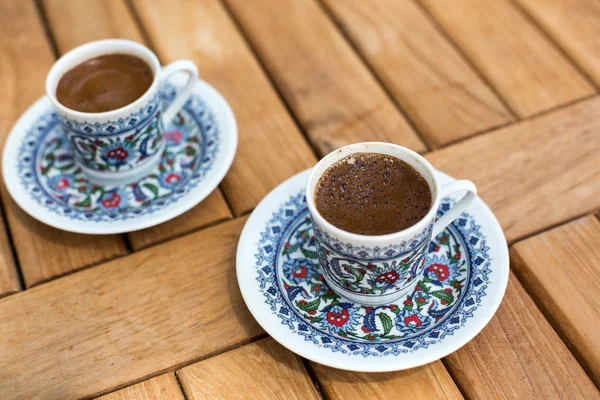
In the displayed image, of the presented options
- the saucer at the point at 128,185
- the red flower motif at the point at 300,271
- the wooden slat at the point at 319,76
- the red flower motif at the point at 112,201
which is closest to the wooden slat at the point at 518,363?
the red flower motif at the point at 300,271

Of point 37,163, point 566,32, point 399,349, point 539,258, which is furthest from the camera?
point 566,32

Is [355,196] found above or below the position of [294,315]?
above

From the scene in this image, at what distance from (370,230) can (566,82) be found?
2.01ft

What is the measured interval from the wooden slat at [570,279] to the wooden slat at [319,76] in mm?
271

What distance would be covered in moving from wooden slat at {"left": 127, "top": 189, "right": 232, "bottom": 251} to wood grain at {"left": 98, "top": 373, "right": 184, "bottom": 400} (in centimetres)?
23

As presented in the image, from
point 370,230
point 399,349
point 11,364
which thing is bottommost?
point 11,364

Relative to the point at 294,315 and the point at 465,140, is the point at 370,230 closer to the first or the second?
the point at 294,315

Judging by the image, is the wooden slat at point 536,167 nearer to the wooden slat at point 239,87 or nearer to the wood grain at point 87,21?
the wooden slat at point 239,87

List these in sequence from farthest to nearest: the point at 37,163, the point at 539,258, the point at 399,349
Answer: the point at 37,163 → the point at 539,258 → the point at 399,349

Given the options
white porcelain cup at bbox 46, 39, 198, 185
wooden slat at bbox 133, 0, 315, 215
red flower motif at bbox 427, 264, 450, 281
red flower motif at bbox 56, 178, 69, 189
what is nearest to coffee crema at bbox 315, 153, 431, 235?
red flower motif at bbox 427, 264, 450, 281

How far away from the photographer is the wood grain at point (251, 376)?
825 millimetres

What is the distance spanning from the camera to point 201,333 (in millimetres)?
887

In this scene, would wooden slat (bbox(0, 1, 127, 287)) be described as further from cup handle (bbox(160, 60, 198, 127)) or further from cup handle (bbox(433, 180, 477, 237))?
cup handle (bbox(433, 180, 477, 237))

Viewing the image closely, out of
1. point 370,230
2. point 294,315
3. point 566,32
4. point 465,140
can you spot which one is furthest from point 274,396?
Result: point 566,32
